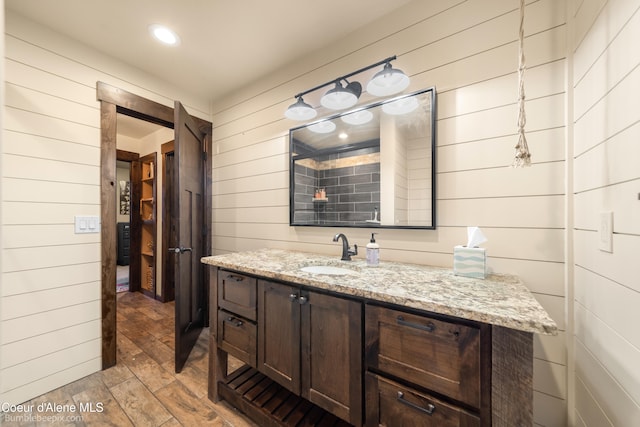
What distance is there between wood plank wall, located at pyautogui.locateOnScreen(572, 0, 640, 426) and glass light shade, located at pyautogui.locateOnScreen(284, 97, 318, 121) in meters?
1.45

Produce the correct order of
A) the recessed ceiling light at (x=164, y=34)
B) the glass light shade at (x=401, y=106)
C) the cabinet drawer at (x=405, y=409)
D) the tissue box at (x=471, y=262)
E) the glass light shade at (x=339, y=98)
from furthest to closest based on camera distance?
the recessed ceiling light at (x=164, y=34) < the glass light shade at (x=339, y=98) < the glass light shade at (x=401, y=106) < the tissue box at (x=471, y=262) < the cabinet drawer at (x=405, y=409)

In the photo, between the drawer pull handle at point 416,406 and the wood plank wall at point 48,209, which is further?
the wood plank wall at point 48,209

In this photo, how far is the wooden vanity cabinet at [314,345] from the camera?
110cm

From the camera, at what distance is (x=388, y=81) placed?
1.49 metres

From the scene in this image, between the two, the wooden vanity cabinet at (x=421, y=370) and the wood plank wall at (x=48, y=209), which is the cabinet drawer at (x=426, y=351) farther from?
the wood plank wall at (x=48, y=209)

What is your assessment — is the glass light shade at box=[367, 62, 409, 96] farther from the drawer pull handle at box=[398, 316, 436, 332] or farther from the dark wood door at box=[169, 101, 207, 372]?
the dark wood door at box=[169, 101, 207, 372]

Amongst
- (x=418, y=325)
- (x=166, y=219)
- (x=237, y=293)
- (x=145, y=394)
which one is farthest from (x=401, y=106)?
(x=166, y=219)

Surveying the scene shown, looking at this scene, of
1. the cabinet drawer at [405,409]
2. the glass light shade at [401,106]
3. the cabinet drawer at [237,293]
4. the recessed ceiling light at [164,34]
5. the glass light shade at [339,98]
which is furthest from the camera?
the recessed ceiling light at [164,34]

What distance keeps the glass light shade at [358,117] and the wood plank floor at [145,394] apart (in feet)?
6.70

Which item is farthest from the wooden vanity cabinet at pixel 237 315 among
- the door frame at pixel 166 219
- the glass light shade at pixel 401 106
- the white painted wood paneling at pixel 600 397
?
the door frame at pixel 166 219

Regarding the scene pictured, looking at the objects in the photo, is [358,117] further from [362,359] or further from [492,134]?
[362,359]

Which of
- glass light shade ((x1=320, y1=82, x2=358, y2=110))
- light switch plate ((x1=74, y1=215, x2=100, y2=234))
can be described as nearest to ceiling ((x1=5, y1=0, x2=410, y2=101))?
glass light shade ((x1=320, y1=82, x2=358, y2=110))

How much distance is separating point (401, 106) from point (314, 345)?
1475 millimetres

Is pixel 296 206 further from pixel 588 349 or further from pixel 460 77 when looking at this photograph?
pixel 588 349
